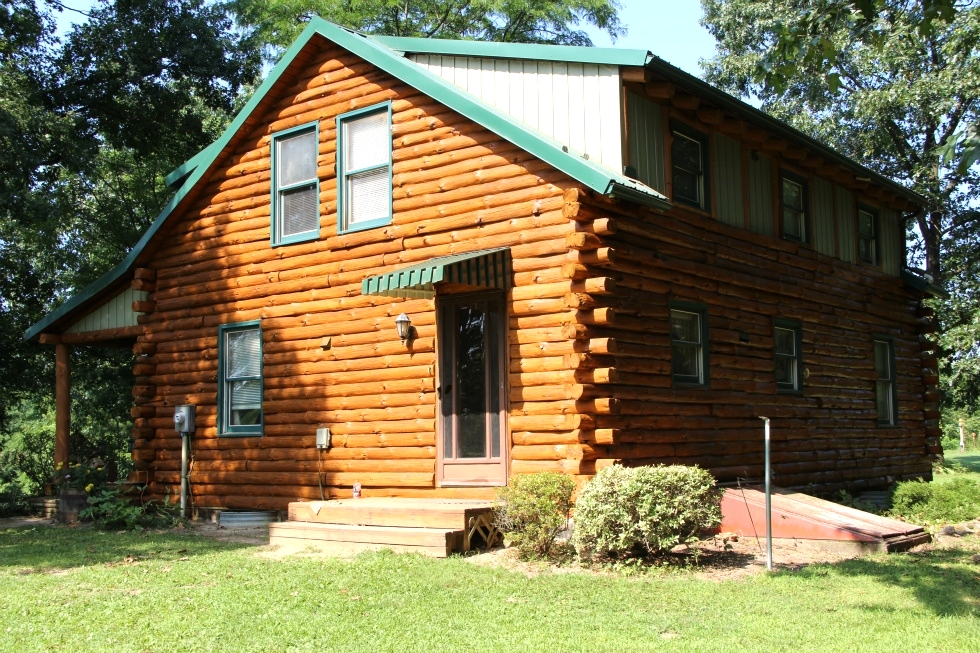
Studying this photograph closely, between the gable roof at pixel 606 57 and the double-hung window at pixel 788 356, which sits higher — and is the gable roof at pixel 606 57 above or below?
above

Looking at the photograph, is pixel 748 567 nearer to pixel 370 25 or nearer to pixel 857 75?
pixel 370 25

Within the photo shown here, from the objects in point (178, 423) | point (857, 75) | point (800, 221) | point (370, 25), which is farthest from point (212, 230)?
point (857, 75)

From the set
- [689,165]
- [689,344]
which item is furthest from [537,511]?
[689,165]

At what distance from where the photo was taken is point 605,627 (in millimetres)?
6781

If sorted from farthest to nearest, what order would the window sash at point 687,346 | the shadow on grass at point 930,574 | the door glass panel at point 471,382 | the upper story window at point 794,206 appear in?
the upper story window at point 794,206 < the window sash at point 687,346 < the door glass panel at point 471,382 < the shadow on grass at point 930,574

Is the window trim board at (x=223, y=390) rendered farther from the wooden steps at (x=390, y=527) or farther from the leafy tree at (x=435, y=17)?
the leafy tree at (x=435, y=17)

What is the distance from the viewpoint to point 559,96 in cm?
1178

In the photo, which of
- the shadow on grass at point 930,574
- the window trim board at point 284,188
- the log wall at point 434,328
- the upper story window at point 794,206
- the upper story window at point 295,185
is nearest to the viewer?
the shadow on grass at point 930,574

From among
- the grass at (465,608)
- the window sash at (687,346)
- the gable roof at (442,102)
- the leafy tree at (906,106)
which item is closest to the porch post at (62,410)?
the gable roof at (442,102)

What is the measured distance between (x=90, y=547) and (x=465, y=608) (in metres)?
6.16

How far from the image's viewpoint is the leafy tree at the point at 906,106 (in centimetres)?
2464

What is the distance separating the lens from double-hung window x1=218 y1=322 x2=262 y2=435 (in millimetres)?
14055

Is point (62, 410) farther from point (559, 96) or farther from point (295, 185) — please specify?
point (559, 96)

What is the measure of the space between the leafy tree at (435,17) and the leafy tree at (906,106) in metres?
4.57
